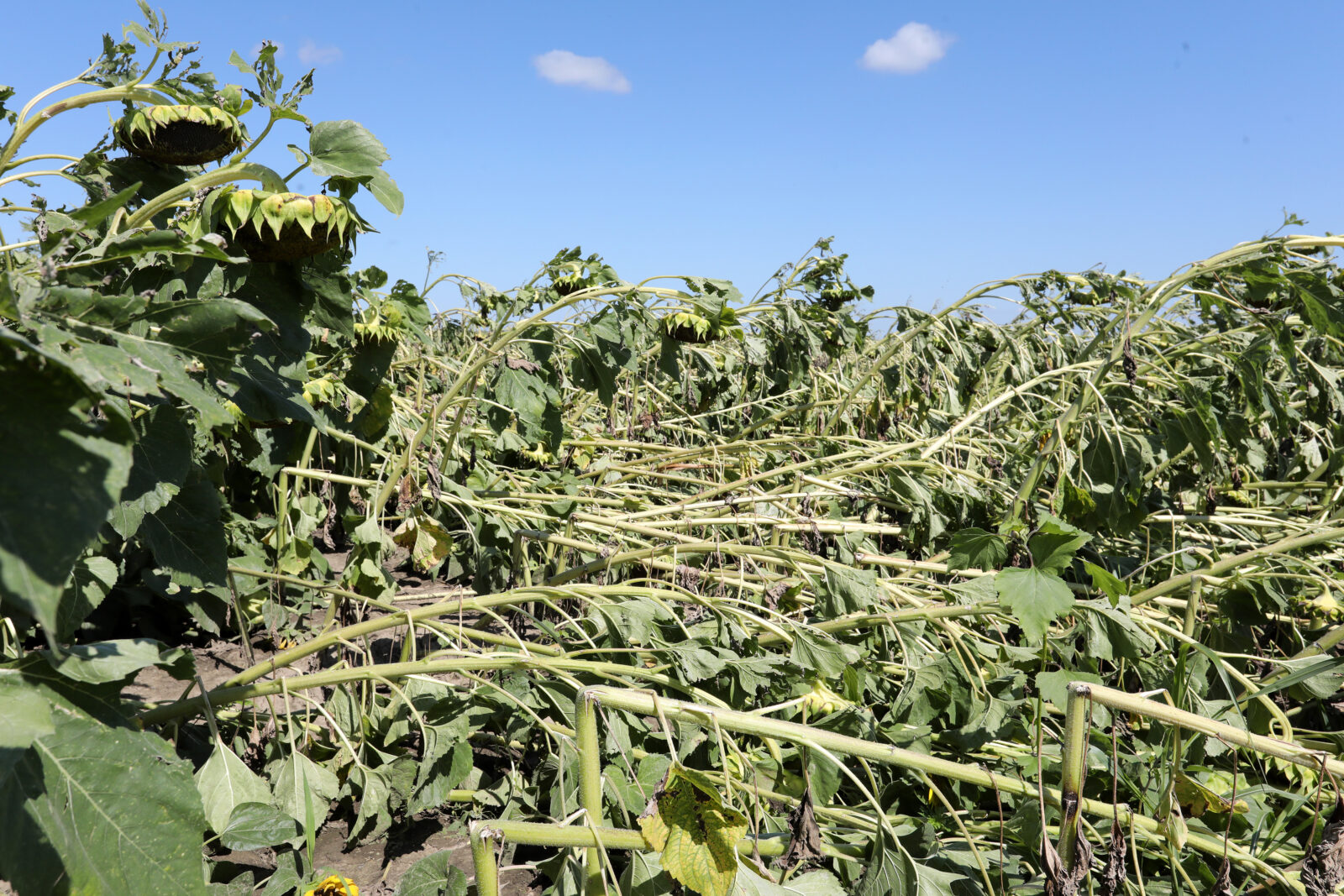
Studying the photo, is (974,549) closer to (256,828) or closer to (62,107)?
(256,828)

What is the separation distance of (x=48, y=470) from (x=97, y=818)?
61cm

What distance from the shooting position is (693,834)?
0.95 m

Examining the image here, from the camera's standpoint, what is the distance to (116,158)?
1.45 m

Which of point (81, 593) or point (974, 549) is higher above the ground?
point (81, 593)

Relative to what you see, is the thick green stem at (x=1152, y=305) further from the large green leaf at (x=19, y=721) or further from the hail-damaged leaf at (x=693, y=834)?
the large green leaf at (x=19, y=721)

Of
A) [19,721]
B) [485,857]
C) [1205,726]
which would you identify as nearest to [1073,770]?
[1205,726]

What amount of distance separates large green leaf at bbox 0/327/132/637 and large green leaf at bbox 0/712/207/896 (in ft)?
1.80

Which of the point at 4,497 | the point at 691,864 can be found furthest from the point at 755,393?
the point at 4,497

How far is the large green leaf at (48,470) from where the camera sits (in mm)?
482

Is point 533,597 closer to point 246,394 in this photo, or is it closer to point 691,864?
point 246,394

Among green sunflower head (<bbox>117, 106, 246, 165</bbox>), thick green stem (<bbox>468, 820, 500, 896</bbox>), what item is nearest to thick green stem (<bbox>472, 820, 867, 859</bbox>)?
thick green stem (<bbox>468, 820, 500, 896</bbox>)

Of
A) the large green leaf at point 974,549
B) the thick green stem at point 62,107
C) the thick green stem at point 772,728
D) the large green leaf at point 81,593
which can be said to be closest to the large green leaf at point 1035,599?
the thick green stem at point 772,728

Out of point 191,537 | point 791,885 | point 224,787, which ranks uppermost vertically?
point 191,537

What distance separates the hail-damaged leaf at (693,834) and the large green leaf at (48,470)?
63 centimetres
